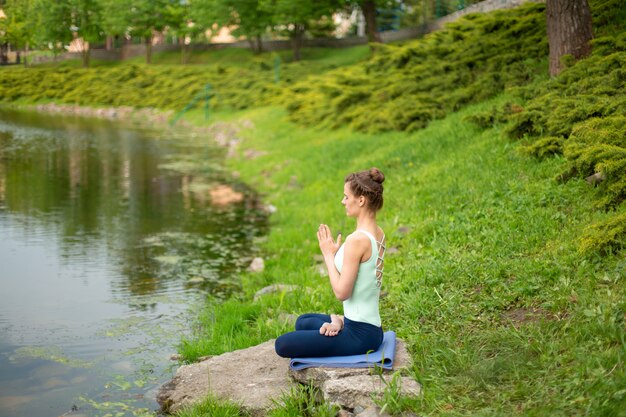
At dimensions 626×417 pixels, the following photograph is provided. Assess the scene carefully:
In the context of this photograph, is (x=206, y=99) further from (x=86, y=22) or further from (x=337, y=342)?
(x=86, y=22)

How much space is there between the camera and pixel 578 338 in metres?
5.25

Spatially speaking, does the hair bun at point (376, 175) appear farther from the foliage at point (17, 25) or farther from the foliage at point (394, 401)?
the foliage at point (17, 25)

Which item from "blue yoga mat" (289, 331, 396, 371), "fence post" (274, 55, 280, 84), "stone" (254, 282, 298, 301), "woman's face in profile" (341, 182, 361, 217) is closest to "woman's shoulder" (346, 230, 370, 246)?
"woman's face in profile" (341, 182, 361, 217)

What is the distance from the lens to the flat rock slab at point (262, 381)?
524 centimetres

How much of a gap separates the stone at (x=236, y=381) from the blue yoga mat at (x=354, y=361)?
275mm

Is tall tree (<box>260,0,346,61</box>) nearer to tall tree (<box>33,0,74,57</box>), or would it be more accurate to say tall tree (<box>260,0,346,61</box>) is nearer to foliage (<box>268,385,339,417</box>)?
tall tree (<box>33,0,74,57</box>)

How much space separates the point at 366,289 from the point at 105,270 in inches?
239

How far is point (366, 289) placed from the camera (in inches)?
216

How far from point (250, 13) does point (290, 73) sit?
1372cm

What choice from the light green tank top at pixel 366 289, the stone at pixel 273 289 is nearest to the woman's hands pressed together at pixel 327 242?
the light green tank top at pixel 366 289

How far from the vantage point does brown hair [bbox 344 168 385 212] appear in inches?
215

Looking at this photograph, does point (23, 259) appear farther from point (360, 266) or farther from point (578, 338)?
point (578, 338)

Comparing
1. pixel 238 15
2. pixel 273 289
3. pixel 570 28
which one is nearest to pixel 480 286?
pixel 273 289

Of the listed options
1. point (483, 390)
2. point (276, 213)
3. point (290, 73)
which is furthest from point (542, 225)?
point (290, 73)
